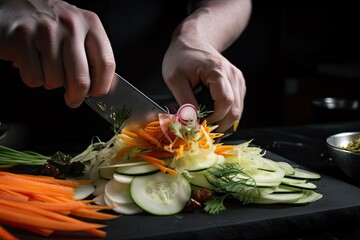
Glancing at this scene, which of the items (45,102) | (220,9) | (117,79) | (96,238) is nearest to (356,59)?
(220,9)

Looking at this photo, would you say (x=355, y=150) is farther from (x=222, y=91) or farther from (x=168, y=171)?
(x=168, y=171)

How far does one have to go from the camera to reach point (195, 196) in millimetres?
1465

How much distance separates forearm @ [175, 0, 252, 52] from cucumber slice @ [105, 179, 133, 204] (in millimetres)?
998

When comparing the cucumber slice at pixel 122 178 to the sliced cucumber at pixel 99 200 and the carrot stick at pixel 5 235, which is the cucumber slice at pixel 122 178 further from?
the carrot stick at pixel 5 235

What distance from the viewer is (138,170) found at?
1484mm

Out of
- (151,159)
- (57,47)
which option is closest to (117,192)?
(151,159)

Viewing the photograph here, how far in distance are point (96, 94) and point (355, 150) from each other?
947mm

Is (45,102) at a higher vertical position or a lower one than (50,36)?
lower

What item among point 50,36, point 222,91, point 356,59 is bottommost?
point 356,59

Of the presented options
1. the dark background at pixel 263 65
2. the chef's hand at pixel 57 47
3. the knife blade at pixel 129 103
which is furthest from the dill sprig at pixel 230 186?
the dark background at pixel 263 65

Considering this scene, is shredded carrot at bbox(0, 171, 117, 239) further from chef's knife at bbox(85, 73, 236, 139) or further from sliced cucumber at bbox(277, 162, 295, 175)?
sliced cucumber at bbox(277, 162, 295, 175)

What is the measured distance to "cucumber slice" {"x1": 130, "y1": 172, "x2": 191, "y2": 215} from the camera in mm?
1384

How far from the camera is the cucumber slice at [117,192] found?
1424 mm

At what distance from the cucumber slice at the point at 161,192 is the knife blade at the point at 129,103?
0.30 meters
